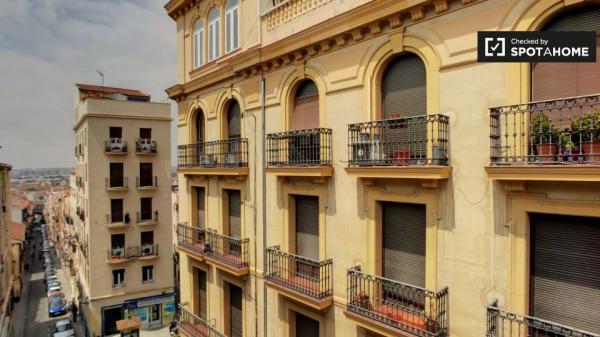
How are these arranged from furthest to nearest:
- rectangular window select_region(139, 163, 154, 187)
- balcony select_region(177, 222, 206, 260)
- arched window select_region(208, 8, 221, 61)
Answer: rectangular window select_region(139, 163, 154, 187)
balcony select_region(177, 222, 206, 260)
arched window select_region(208, 8, 221, 61)

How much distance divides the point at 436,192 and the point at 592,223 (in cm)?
257

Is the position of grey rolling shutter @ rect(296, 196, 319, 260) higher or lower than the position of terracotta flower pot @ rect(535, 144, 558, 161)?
lower

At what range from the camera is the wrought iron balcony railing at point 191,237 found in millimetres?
14898

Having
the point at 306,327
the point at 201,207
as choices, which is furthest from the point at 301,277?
the point at 201,207

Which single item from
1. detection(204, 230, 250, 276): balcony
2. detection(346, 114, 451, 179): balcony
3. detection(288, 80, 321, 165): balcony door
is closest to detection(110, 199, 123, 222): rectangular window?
detection(204, 230, 250, 276): balcony

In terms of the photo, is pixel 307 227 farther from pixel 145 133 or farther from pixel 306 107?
pixel 145 133

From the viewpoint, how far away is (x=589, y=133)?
18.0 feet

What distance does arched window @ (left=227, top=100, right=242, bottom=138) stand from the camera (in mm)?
13539

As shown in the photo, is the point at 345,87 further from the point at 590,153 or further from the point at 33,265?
the point at 33,265

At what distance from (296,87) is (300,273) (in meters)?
5.68

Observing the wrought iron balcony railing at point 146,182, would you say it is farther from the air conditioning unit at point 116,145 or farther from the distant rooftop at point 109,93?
the distant rooftop at point 109,93

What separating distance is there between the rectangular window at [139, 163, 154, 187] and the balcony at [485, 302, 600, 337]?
1226 inches

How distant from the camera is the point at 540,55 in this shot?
20.7ft

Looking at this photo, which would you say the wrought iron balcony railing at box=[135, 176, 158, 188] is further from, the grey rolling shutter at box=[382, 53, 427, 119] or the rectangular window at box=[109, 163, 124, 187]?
the grey rolling shutter at box=[382, 53, 427, 119]
